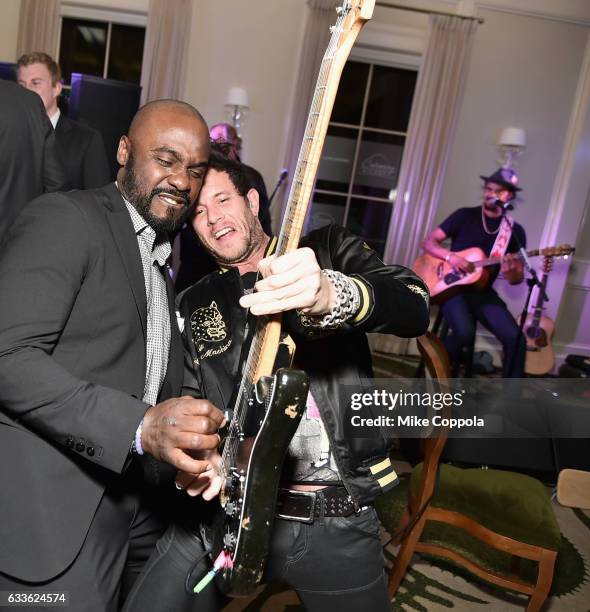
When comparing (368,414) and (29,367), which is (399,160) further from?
(29,367)

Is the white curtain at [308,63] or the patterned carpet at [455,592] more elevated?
the white curtain at [308,63]

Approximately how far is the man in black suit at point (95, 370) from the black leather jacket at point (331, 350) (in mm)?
96

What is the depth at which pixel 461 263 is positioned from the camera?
4809mm

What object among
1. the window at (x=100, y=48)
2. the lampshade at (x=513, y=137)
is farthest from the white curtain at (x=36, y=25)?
the lampshade at (x=513, y=137)

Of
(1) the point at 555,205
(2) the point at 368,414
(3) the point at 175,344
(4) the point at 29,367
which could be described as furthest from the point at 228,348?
(1) the point at 555,205

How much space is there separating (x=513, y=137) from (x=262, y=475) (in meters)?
5.93

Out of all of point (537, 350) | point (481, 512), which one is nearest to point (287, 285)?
point (481, 512)

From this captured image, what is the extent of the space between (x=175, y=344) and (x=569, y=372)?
18.6 feet

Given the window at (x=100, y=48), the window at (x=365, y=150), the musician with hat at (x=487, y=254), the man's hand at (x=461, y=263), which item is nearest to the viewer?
the musician with hat at (x=487, y=254)

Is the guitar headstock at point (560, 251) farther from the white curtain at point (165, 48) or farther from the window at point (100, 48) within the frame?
the window at point (100, 48)

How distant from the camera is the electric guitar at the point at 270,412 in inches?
33.7

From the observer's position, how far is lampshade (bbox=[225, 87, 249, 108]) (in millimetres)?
5945

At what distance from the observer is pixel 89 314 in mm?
1170

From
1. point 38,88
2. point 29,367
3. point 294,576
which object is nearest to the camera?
point 29,367
